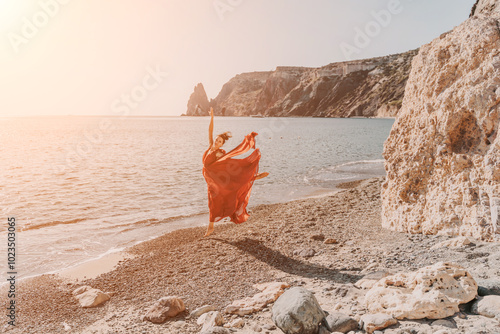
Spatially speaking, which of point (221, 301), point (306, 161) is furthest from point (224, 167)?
point (306, 161)

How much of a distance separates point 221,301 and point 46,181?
18.1 meters

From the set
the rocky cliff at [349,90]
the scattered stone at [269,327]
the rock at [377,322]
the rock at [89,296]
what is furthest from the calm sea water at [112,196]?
the rocky cliff at [349,90]

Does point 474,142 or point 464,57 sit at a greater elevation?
point 464,57

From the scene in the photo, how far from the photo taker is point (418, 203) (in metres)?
7.18

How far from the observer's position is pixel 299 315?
4059mm

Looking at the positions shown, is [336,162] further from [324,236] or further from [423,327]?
[423,327]

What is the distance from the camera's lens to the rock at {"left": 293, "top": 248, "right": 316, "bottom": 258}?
7367 millimetres

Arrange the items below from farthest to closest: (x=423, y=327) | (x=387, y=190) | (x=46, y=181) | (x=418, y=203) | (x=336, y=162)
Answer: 1. (x=336, y=162)
2. (x=46, y=181)
3. (x=387, y=190)
4. (x=418, y=203)
5. (x=423, y=327)

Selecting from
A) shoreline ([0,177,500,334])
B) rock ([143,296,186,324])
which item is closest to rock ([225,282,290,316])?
shoreline ([0,177,500,334])

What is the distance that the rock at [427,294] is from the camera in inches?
150

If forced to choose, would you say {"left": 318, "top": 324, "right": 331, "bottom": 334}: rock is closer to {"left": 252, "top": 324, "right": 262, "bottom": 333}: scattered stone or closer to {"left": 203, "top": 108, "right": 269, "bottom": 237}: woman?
{"left": 252, "top": 324, "right": 262, "bottom": 333}: scattered stone

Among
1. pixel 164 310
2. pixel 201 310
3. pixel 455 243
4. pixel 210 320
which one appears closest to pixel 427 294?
pixel 455 243

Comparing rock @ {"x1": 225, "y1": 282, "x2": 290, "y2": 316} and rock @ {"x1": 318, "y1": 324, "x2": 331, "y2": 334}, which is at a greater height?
rock @ {"x1": 318, "y1": 324, "x2": 331, "y2": 334}

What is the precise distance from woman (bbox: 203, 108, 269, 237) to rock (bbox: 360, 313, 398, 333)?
509cm
